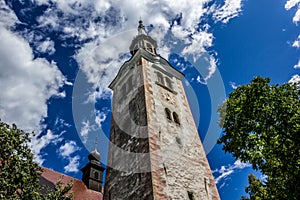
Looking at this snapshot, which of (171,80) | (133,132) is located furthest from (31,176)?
(171,80)

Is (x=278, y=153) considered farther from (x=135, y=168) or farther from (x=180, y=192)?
(x=135, y=168)

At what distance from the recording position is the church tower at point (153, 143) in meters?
9.51

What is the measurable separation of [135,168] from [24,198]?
172 inches

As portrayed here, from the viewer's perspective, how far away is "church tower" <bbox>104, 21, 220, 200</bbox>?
9.51 metres

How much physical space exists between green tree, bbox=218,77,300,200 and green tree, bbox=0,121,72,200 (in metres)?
6.80

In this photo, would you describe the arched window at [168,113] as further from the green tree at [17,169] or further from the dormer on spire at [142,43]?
the dormer on spire at [142,43]

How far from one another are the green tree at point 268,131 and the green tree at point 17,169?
22.3 feet

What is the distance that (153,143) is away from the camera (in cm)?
1042

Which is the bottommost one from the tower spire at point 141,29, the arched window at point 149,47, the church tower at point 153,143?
the church tower at point 153,143

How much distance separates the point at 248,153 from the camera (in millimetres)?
8094

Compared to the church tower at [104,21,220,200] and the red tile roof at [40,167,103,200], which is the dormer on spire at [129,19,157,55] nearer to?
the church tower at [104,21,220,200]

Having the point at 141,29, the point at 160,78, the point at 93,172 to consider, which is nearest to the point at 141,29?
the point at 141,29

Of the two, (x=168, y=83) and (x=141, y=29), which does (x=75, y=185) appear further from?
(x=141, y=29)

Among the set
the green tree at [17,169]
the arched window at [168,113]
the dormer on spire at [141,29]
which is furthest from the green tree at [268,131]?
the dormer on spire at [141,29]
